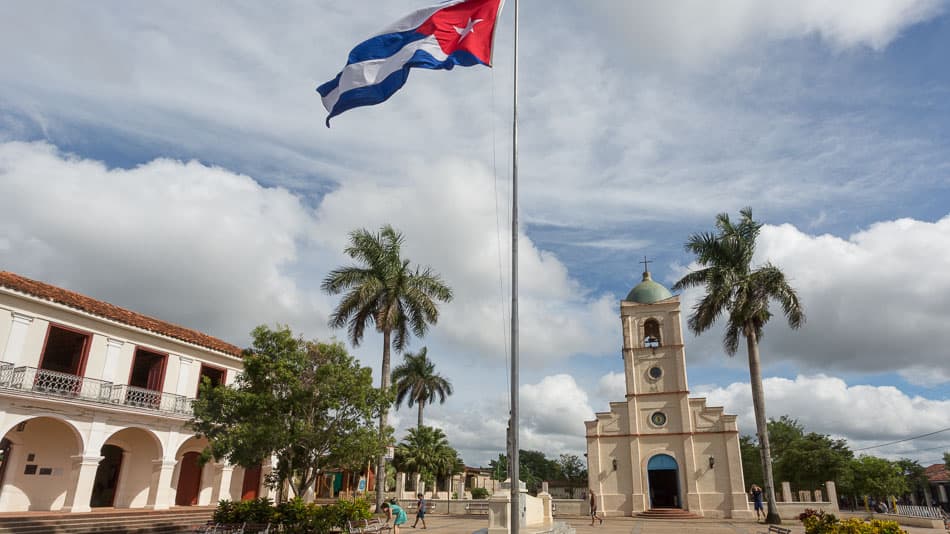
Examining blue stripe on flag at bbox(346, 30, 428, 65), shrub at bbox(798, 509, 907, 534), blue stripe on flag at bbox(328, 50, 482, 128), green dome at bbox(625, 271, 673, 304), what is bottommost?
shrub at bbox(798, 509, 907, 534)

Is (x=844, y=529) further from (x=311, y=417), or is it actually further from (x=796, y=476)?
(x=796, y=476)

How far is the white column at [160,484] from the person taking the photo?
22547 millimetres

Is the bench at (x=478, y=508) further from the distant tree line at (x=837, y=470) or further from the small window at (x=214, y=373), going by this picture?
the distant tree line at (x=837, y=470)

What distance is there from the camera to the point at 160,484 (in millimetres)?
22703

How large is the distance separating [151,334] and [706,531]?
2451 cm

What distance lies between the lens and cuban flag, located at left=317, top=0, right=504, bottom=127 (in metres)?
11.4

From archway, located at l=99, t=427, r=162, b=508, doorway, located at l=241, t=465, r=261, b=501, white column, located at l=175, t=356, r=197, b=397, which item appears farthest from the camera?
doorway, located at l=241, t=465, r=261, b=501

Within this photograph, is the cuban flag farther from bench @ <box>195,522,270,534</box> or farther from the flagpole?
bench @ <box>195,522,270,534</box>

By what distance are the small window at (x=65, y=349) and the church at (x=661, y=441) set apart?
89.3 feet

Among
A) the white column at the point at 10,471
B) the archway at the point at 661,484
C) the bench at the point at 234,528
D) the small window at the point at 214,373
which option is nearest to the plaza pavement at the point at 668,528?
the archway at the point at 661,484

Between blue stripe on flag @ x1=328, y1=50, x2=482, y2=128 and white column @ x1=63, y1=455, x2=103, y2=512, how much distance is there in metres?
16.6

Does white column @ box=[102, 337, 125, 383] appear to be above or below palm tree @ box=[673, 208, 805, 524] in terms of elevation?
below

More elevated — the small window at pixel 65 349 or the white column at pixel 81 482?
the small window at pixel 65 349

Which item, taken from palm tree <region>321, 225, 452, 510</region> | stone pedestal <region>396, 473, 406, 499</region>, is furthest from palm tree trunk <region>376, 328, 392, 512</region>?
stone pedestal <region>396, 473, 406, 499</region>
